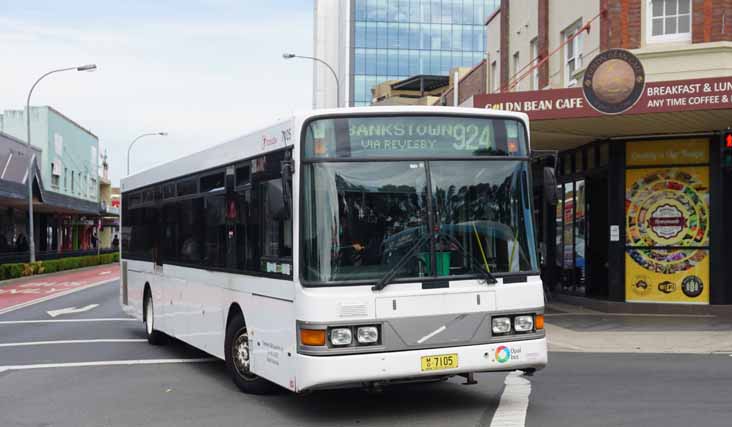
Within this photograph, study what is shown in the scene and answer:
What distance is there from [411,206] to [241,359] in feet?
9.89

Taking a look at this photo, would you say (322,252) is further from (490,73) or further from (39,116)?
(39,116)

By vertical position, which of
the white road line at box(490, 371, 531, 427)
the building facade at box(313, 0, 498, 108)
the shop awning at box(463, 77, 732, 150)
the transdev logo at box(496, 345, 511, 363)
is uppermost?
the building facade at box(313, 0, 498, 108)

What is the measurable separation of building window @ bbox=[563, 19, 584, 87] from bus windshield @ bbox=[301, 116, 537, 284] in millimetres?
14271

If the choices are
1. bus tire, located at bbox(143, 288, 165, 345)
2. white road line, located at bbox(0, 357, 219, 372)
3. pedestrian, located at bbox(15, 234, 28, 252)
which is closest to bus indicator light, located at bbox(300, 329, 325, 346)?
white road line, located at bbox(0, 357, 219, 372)

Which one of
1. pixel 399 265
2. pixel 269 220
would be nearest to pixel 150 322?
pixel 269 220

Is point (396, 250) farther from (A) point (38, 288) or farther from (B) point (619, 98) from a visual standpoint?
(A) point (38, 288)

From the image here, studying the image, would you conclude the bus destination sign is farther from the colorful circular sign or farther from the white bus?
the colorful circular sign

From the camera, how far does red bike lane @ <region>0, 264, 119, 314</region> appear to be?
26.5m

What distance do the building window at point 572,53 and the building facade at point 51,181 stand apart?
26.3 meters

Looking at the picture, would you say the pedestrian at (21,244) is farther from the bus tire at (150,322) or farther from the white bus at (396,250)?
the white bus at (396,250)

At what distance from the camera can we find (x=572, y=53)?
23.2 metres

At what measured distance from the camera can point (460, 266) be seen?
27.1 ft

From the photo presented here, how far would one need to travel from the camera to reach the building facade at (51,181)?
4575 cm

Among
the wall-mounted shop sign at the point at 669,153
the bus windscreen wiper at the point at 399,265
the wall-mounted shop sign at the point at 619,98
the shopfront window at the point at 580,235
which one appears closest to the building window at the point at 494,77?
the shopfront window at the point at 580,235
